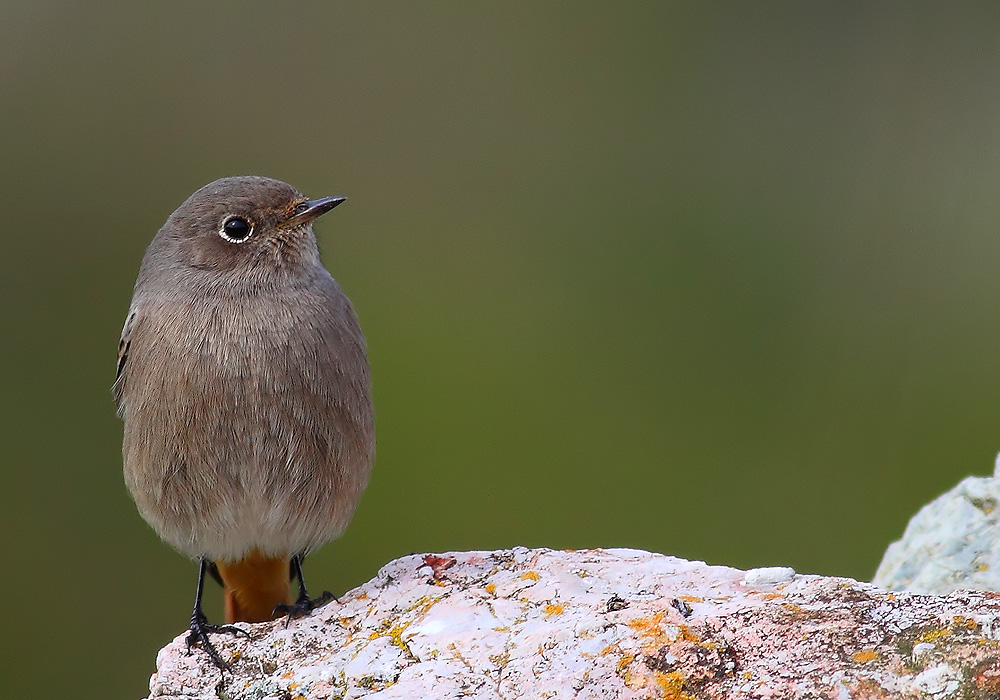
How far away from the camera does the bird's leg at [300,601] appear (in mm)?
4129

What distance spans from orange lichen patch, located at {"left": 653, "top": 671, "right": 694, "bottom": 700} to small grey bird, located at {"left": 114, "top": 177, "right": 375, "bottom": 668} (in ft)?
5.20

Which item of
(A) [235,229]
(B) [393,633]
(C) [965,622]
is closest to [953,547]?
(C) [965,622]

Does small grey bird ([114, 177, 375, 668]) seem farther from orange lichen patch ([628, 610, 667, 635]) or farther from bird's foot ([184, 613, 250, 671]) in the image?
orange lichen patch ([628, 610, 667, 635])

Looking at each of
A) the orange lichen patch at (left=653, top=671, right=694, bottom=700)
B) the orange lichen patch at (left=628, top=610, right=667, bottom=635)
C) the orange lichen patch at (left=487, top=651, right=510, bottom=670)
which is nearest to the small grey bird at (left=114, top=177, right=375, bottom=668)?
the orange lichen patch at (left=487, top=651, right=510, bottom=670)

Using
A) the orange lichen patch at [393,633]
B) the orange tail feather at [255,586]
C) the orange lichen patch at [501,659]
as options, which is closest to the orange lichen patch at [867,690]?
the orange lichen patch at [501,659]

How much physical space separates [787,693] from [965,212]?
25.7 feet

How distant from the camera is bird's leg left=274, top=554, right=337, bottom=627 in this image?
4.13 metres

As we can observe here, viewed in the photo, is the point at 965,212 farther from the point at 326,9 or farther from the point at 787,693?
the point at 787,693

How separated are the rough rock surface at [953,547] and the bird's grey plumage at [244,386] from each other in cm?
207

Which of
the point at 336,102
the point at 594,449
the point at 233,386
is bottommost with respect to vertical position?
the point at 594,449

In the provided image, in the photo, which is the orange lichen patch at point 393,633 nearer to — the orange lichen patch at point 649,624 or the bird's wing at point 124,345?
the orange lichen patch at point 649,624

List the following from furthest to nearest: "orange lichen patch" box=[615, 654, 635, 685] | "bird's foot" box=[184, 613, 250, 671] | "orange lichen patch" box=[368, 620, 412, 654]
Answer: "bird's foot" box=[184, 613, 250, 671], "orange lichen patch" box=[368, 620, 412, 654], "orange lichen patch" box=[615, 654, 635, 685]

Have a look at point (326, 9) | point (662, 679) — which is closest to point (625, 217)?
point (326, 9)

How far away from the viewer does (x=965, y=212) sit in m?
9.80
